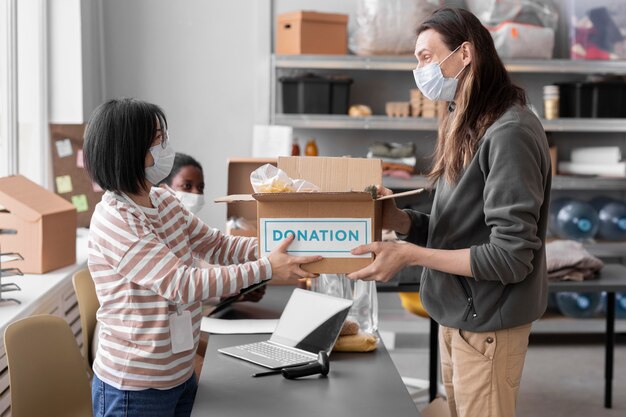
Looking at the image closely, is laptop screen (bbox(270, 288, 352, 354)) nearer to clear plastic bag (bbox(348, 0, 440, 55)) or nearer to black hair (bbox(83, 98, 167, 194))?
black hair (bbox(83, 98, 167, 194))

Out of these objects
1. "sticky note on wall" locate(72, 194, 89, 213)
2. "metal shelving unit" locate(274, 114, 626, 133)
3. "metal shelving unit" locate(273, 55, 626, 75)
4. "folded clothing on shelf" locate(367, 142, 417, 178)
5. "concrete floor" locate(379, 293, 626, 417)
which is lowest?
"concrete floor" locate(379, 293, 626, 417)

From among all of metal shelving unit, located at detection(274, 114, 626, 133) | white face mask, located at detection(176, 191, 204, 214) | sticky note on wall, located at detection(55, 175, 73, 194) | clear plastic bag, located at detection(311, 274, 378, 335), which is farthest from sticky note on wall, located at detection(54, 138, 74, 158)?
clear plastic bag, located at detection(311, 274, 378, 335)

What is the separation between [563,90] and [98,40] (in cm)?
303

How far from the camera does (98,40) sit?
5.14m

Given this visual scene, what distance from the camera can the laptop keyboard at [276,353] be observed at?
2.16 metres

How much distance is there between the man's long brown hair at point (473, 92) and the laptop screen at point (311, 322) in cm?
53

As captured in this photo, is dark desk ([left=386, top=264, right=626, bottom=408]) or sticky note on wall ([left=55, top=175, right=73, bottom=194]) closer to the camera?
dark desk ([left=386, top=264, right=626, bottom=408])

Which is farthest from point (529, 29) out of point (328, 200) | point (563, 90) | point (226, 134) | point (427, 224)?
point (328, 200)

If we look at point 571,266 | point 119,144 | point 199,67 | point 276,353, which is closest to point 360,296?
point 276,353

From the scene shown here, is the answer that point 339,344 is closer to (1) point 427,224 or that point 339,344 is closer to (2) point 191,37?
(1) point 427,224

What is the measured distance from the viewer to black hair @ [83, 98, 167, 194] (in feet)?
6.07

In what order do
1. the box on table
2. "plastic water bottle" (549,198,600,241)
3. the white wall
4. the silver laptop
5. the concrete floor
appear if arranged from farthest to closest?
the white wall → "plastic water bottle" (549,198,600,241) → the box on table → the concrete floor → the silver laptop

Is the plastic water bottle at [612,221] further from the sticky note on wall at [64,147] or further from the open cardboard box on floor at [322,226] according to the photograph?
the open cardboard box on floor at [322,226]

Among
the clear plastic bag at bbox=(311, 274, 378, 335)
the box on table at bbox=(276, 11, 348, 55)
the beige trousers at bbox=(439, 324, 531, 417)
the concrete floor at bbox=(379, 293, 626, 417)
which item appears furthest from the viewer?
the box on table at bbox=(276, 11, 348, 55)
